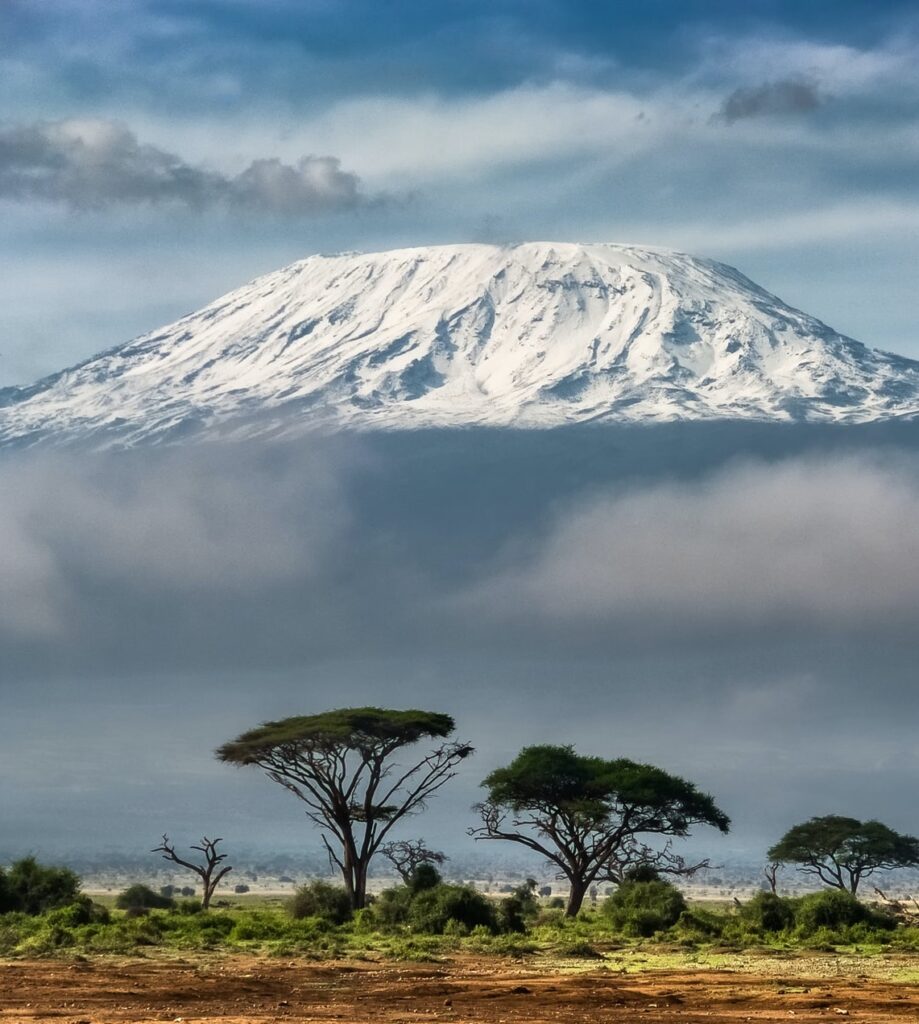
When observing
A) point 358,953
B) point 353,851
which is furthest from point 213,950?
point 353,851

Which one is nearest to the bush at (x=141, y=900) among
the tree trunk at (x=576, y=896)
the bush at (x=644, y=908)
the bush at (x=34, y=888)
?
the bush at (x=34, y=888)

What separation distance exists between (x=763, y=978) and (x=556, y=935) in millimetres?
14687

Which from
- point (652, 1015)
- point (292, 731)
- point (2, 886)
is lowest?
point (652, 1015)

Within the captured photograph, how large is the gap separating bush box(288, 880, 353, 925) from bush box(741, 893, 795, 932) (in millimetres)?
12176

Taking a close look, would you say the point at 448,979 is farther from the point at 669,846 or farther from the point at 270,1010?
the point at 669,846

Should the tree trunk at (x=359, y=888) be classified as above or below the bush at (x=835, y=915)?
above

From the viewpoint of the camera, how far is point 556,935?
47.5 meters

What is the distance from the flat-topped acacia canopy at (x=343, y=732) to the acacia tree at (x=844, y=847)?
928 inches

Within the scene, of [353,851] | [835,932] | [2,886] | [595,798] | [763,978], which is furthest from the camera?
[595,798]

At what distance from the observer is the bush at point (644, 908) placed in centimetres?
5038

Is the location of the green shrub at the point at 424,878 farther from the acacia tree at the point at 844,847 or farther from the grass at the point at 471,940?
the acacia tree at the point at 844,847

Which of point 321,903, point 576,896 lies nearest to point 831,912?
point 321,903

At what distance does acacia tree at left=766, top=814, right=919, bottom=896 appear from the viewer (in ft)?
276

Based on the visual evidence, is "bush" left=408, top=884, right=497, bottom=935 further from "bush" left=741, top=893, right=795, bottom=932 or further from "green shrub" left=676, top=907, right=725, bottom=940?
"bush" left=741, top=893, right=795, bottom=932
